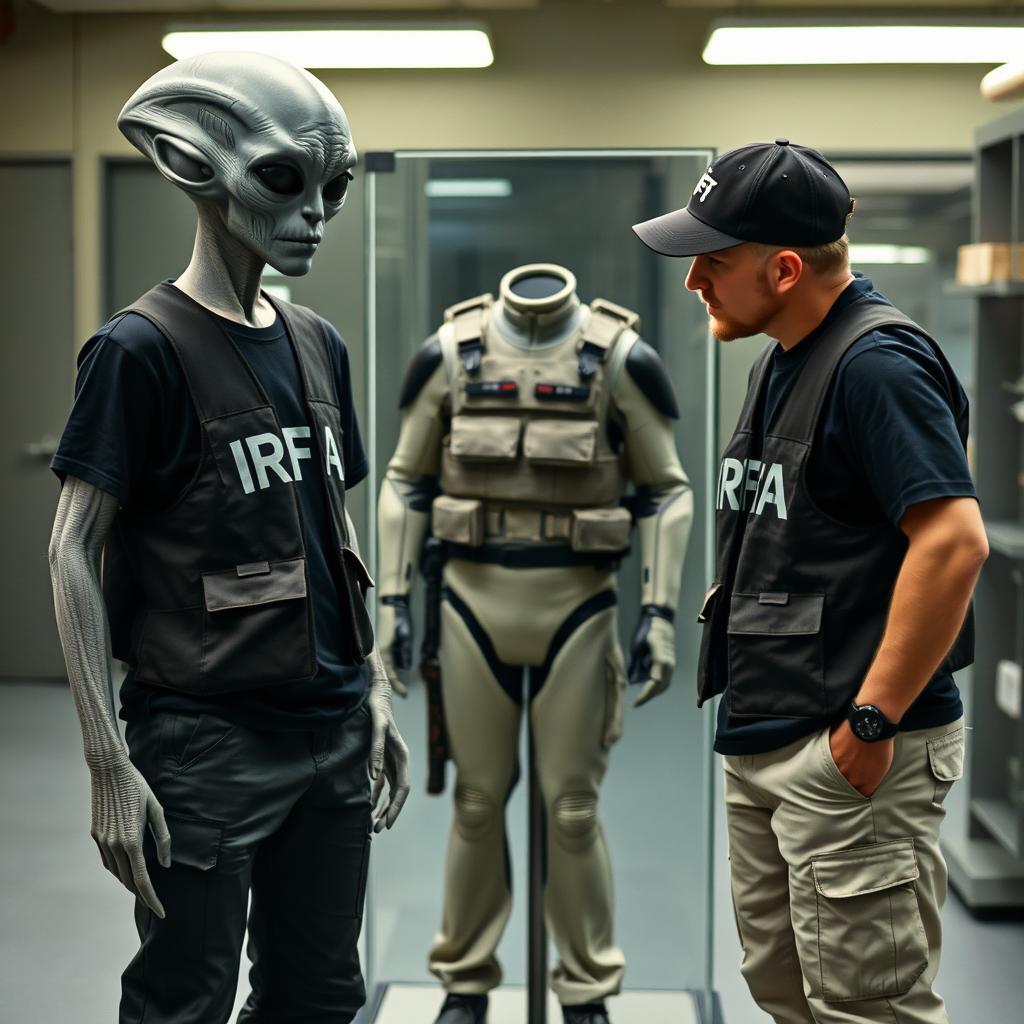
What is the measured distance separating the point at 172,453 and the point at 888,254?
18.2 ft

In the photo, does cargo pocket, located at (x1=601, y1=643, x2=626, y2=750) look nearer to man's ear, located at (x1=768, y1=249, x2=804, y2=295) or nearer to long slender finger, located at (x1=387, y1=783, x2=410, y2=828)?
long slender finger, located at (x1=387, y1=783, x2=410, y2=828)

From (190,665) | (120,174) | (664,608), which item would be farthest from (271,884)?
(120,174)

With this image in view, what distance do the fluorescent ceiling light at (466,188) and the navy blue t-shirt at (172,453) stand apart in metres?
0.97

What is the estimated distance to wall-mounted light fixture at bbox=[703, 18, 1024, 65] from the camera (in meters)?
4.49

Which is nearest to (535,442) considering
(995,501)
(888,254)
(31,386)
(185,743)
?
(185,743)

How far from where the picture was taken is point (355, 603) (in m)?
1.60

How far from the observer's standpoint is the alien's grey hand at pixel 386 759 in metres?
1.70

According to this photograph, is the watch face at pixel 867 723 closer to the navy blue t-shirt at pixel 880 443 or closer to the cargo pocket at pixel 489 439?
the navy blue t-shirt at pixel 880 443

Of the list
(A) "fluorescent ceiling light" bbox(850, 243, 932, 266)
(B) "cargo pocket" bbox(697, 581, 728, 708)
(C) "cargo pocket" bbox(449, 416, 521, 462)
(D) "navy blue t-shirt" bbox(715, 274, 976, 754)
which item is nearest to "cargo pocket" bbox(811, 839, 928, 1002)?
(D) "navy blue t-shirt" bbox(715, 274, 976, 754)

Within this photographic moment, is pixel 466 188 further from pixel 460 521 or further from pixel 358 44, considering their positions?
pixel 358 44

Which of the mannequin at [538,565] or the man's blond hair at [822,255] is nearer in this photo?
the man's blond hair at [822,255]

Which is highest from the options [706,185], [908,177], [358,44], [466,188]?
[358,44]

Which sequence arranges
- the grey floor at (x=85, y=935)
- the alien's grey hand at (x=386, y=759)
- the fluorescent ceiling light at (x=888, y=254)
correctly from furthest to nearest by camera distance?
the fluorescent ceiling light at (x=888, y=254), the grey floor at (x=85, y=935), the alien's grey hand at (x=386, y=759)

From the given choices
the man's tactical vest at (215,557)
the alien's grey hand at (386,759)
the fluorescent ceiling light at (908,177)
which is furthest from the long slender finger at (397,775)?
the fluorescent ceiling light at (908,177)
